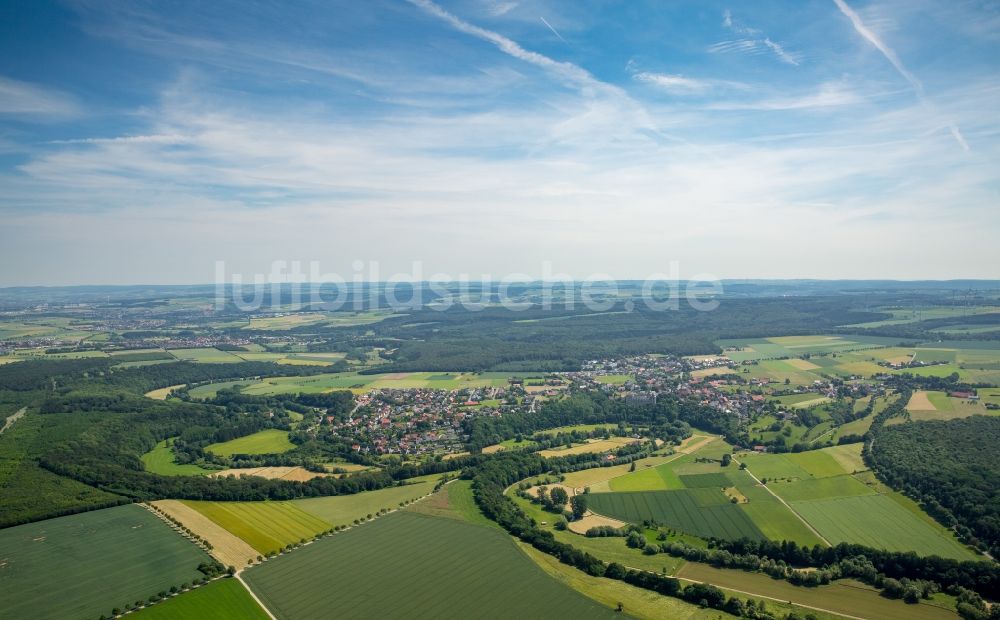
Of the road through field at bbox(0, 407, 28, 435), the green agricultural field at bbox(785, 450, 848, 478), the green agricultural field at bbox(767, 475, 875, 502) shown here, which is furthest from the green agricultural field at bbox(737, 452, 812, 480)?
the road through field at bbox(0, 407, 28, 435)

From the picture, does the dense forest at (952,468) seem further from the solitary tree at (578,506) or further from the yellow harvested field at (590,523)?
the solitary tree at (578,506)

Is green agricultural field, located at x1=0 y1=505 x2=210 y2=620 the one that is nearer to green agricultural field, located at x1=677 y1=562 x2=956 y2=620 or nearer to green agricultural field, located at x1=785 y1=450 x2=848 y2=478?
green agricultural field, located at x1=677 y1=562 x2=956 y2=620

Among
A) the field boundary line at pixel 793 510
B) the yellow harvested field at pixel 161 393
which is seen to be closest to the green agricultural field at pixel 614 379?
the field boundary line at pixel 793 510

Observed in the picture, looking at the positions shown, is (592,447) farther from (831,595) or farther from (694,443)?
(831,595)

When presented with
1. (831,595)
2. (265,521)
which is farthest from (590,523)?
(265,521)

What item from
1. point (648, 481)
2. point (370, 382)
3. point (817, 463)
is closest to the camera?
point (648, 481)
